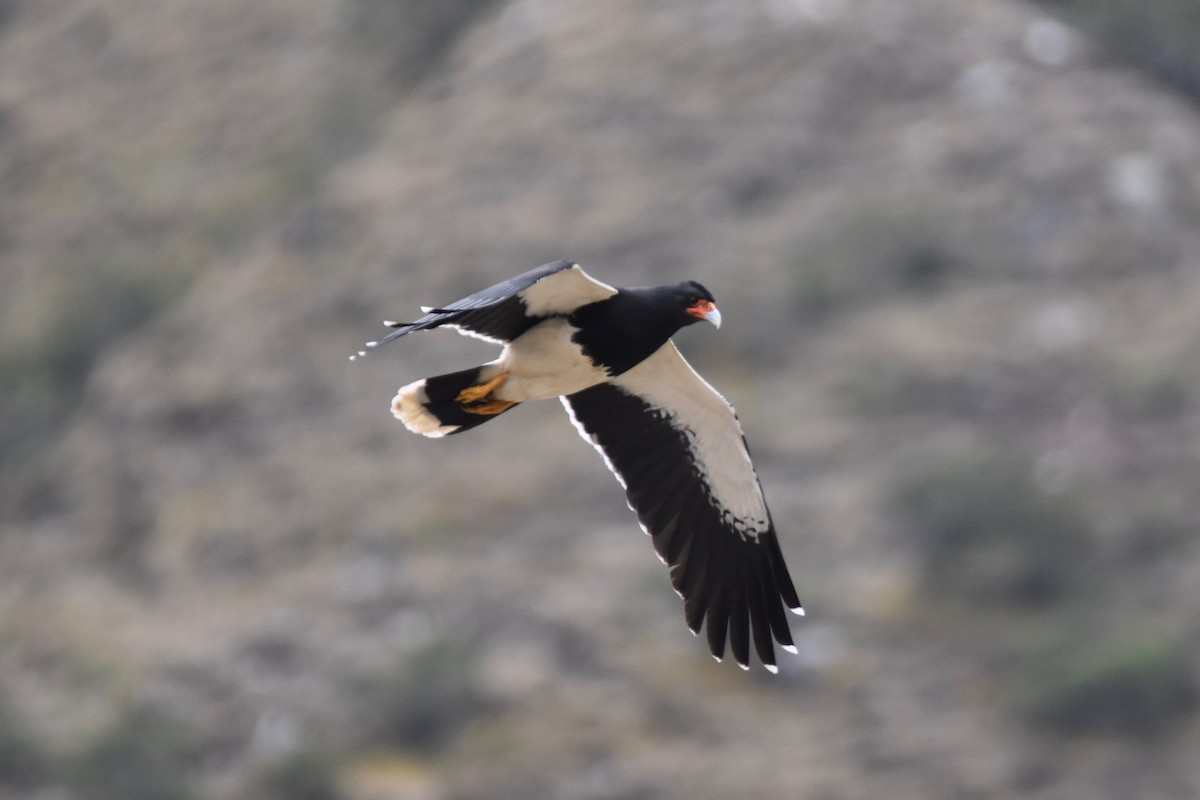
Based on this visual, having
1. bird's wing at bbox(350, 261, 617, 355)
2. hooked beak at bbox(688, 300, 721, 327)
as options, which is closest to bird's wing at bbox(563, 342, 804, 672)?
hooked beak at bbox(688, 300, 721, 327)

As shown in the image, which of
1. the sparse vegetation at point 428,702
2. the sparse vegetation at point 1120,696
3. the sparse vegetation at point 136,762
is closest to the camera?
the sparse vegetation at point 1120,696

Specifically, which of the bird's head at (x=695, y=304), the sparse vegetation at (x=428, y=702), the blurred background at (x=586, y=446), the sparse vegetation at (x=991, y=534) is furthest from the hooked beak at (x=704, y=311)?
the sparse vegetation at (x=991, y=534)

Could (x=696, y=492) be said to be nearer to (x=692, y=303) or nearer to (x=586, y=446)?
(x=692, y=303)

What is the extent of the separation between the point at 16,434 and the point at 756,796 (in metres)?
14.6

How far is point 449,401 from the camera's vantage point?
29.2 ft

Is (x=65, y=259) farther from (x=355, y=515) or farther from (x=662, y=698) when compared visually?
(x=662, y=698)

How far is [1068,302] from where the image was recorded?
78.2 feet

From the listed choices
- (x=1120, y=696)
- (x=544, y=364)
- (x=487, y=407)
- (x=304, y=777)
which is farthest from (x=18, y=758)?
(x=544, y=364)

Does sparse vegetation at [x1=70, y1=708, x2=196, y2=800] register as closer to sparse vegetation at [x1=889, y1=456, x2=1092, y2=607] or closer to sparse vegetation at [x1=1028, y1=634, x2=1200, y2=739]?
sparse vegetation at [x1=889, y1=456, x2=1092, y2=607]

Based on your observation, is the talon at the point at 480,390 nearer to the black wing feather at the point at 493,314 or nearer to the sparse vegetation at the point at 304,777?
the black wing feather at the point at 493,314

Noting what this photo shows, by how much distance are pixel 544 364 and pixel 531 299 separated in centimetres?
32

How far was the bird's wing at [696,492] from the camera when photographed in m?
9.39

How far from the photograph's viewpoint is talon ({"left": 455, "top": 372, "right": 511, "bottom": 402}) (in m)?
8.77

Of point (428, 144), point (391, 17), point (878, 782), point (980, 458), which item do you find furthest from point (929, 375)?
point (391, 17)
